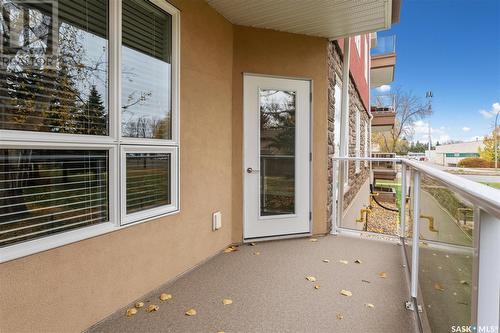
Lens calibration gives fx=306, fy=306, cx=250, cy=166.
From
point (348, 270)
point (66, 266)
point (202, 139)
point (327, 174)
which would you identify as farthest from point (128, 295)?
point (327, 174)

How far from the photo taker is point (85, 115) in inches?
84.1

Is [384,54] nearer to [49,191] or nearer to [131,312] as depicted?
[131,312]

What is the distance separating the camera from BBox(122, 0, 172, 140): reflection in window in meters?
2.50

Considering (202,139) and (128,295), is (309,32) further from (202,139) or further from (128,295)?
(128,295)

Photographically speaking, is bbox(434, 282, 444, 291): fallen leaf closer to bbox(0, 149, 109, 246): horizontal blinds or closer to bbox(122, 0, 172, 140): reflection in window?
bbox(0, 149, 109, 246): horizontal blinds

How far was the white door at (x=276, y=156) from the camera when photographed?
13.5ft

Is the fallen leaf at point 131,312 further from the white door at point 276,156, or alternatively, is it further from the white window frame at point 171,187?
the white door at point 276,156

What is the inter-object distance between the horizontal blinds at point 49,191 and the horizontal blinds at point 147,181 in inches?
9.8

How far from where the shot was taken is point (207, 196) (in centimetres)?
351

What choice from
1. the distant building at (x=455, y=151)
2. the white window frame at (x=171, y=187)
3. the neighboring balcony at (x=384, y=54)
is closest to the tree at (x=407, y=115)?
the distant building at (x=455, y=151)

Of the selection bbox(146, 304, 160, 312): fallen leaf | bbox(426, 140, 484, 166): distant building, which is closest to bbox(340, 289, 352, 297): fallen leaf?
bbox(146, 304, 160, 312): fallen leaf

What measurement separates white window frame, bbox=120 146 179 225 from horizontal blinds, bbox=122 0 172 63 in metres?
0.84

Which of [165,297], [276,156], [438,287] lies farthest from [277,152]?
[438,287]

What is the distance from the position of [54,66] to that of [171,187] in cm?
141
